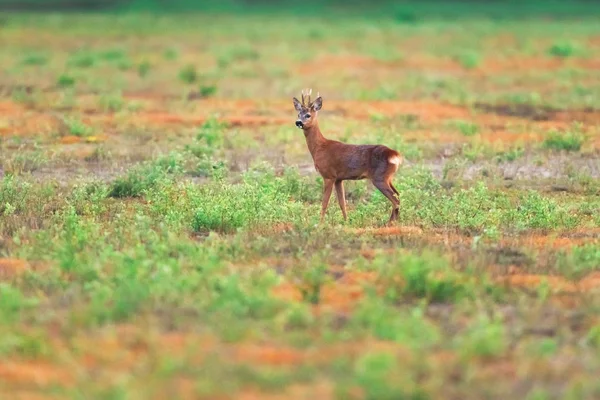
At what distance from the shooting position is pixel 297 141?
872 inches

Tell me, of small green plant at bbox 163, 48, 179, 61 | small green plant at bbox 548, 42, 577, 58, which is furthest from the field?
small green plant at bbox 548, 42, 577, 58

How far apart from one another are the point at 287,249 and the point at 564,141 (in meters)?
9.81

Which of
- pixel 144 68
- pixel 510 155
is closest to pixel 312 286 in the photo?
pixel 510 155

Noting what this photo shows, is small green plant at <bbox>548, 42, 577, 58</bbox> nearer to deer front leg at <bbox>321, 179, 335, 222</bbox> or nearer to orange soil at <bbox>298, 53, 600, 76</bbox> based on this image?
orange soil at <bbox>298, 53, 600, 76</bbox>

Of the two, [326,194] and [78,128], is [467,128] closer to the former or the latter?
[78,128]

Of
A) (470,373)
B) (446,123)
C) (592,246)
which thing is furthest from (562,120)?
(470,373)

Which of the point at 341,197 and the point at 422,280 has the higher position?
the point at 422,280

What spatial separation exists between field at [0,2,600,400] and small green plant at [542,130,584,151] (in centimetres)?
5

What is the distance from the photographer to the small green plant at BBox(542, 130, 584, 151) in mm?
21062

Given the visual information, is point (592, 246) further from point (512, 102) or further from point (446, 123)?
point (512, 102)

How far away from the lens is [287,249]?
12.5 m

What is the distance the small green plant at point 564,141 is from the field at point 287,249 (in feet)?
0.17

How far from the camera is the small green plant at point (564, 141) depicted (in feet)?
69.1

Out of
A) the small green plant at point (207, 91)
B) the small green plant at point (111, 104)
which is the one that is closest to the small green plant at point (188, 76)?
the small green plant at point (207, 91)
